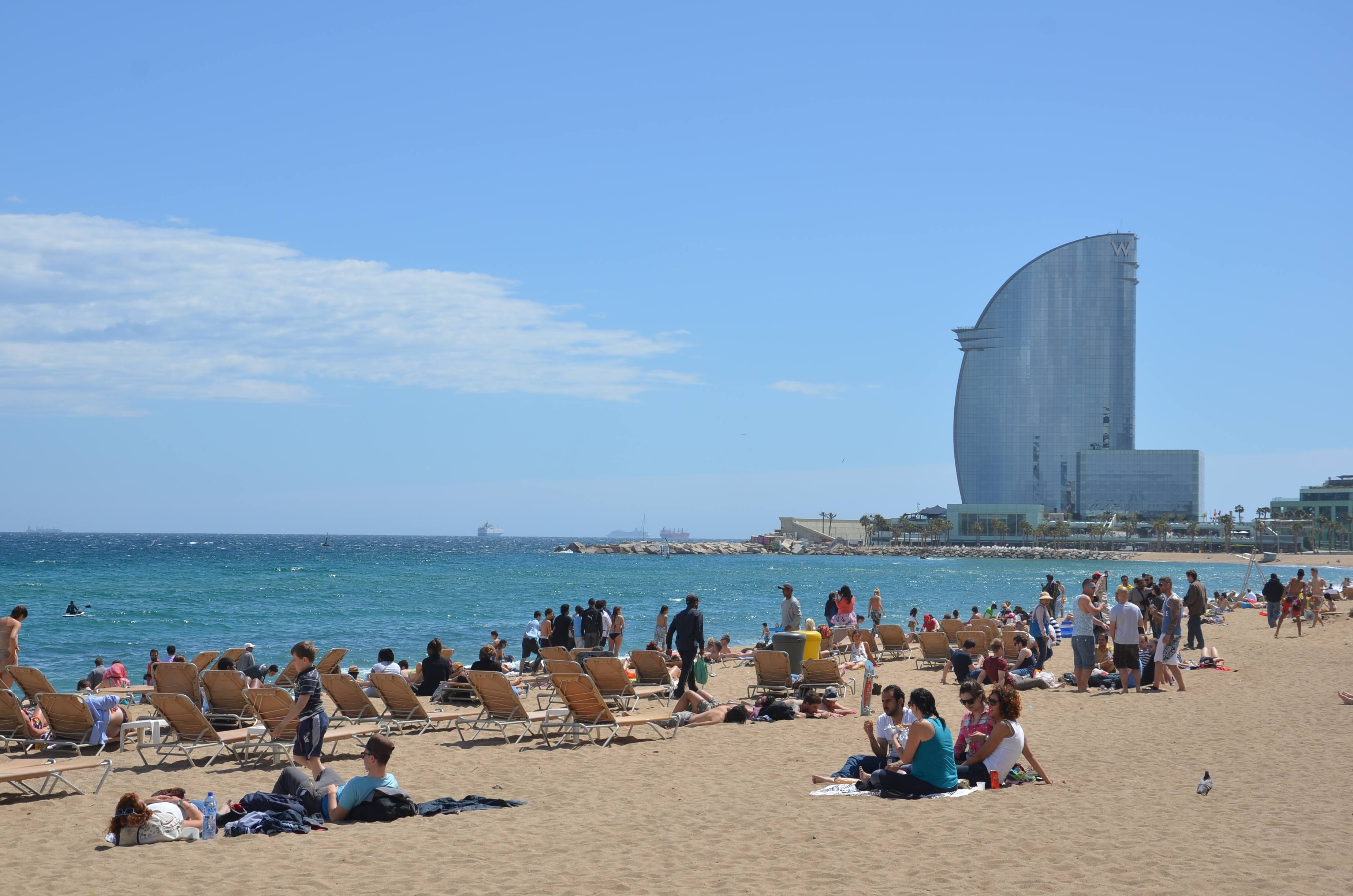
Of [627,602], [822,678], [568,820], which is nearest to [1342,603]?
[627,602]

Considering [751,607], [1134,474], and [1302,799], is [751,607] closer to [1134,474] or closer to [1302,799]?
[1302,799]

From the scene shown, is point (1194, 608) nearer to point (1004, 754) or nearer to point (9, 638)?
point (1004, 754)

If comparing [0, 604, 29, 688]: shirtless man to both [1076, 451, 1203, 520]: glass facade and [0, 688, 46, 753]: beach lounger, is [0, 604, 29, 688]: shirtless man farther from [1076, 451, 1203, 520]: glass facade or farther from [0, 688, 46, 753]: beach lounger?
[1076, 451, 1203, 520]: glass facade

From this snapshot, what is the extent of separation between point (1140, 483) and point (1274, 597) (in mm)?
135735

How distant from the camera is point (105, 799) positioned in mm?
7527

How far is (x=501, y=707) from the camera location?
1016 centimetres

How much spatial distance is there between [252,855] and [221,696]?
3.76 m

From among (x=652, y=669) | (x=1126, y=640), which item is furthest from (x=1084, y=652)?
(x=652, y=669)

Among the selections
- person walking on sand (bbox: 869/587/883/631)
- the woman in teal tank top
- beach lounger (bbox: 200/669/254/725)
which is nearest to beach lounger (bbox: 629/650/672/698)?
beach lounger (bbox: 200/669/254/725)

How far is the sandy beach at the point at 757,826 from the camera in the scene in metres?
5.39

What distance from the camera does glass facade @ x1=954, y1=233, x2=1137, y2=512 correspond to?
512 feet

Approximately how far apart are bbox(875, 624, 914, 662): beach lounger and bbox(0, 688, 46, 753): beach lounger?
12.5m

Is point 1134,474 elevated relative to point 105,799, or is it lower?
elevated

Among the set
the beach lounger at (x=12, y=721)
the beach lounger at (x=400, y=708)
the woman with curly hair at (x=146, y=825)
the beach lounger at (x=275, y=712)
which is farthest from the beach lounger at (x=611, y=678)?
the woman with curly hair at (x=146, y=825)
